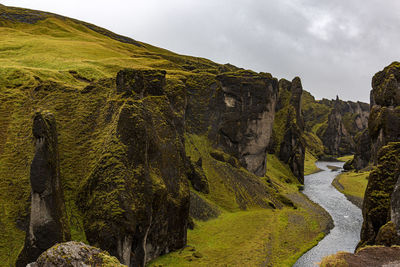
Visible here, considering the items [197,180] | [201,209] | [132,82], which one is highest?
[132,82]

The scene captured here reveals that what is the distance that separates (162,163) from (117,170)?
10.00 meters

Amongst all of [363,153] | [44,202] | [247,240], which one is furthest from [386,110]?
[363,153]

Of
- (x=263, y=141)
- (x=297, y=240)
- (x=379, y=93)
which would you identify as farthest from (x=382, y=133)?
(x=263, y=141)

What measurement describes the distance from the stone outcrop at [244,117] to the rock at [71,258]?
7726cm

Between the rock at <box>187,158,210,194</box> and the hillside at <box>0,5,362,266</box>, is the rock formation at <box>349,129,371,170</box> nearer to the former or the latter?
the hillside at <box>0,5,362,266</box>

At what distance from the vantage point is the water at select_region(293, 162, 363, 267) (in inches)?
1901

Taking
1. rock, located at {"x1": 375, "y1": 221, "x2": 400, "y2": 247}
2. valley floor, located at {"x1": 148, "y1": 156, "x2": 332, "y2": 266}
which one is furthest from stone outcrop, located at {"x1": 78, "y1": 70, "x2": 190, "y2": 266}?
rock, located at {"x1": 375, "y1": 221, "x2": 400, "y2": 247}

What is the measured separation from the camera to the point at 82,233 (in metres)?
30.6

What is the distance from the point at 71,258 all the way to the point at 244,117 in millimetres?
87083

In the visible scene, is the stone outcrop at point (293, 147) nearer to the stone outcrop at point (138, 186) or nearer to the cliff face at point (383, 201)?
the cliff face at point (383, 201)

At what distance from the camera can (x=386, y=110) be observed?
6347 centimetres

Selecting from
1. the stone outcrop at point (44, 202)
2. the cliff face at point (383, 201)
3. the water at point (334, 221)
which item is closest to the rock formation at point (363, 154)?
the water at point (334, 221)

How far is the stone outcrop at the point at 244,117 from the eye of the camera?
307 ft

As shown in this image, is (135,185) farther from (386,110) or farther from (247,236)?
(386,110)
